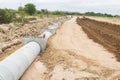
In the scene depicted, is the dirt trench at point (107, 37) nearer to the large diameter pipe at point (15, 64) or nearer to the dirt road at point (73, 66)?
the dirt road at point (73, 66)

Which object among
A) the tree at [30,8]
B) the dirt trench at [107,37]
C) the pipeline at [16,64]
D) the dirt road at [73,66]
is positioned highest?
the pipeline at [16,64]

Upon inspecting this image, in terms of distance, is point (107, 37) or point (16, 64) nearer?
point (16, 64)

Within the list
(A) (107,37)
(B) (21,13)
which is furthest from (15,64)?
(B) (21,13)

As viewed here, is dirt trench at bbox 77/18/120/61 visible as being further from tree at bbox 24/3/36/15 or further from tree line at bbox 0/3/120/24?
tree at bbox 24/3/36/15

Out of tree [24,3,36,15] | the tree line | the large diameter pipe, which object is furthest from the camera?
tree [24,3,36,15]

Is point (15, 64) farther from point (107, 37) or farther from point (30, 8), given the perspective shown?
point (30, 8)

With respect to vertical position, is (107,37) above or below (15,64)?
below

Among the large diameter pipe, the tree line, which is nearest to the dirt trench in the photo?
the large diameter pipe

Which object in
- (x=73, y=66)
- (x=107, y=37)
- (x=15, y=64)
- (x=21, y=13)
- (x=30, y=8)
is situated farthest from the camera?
(x=30, y=8)

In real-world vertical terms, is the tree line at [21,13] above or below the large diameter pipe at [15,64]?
below

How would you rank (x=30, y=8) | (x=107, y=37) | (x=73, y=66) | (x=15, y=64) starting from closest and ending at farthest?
(x=15, y=64), (x=73, y=66), (x=107, y=37), (x=30, y=8)

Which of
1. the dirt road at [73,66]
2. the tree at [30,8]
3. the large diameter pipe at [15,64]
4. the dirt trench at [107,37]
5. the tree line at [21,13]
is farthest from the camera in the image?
the tree at [30,8]

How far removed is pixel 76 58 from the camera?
46.1 feet

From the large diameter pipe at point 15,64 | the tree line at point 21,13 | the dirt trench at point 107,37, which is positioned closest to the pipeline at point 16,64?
the large diameter pipe at point 15,64
